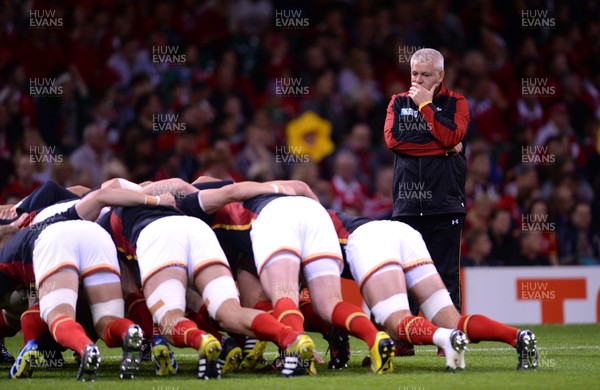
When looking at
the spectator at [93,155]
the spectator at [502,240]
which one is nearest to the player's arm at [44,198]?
the spectator at [93,155]

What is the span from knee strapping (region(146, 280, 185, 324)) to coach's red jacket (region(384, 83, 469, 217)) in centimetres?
199

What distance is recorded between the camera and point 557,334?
9047 millimetres

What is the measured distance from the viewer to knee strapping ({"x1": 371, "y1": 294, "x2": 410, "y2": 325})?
6137 mm

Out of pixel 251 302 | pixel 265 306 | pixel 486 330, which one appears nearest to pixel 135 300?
pixel 251 302

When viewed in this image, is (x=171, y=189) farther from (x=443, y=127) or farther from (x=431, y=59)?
(x=431, y=59)

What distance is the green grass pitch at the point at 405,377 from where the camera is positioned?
5.41 meters

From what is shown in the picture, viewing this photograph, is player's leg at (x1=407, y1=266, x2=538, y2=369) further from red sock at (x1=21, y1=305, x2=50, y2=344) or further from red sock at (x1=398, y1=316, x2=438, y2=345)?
red sock at (x1=21, y1=305, x2=50, y2=344)

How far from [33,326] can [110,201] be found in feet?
2.98

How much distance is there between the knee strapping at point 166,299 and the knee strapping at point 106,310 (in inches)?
9.3

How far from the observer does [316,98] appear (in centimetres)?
1248

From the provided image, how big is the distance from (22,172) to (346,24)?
5454 millimetres

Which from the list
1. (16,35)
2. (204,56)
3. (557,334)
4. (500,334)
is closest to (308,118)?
(204,56)

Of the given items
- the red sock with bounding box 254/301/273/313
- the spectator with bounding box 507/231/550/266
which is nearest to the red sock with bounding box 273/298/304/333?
the red sock with bounding box 254/301/273/313

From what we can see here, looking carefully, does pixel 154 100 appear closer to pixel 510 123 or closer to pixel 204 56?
pixel 204 56
